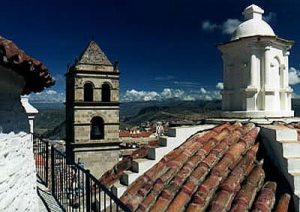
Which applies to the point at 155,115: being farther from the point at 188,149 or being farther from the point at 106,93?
the point at 188,149

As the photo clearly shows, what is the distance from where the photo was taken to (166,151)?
23.5ft

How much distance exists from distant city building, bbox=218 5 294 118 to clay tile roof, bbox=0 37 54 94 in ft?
16.8

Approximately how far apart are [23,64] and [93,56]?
2136 cm

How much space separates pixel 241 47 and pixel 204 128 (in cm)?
219

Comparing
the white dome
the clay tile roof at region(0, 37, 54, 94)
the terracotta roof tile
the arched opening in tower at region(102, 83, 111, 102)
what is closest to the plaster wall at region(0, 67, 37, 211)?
the clay tile roof at region(0, 37, 54, 94)

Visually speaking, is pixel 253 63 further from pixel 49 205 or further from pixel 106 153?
pixel 106 153

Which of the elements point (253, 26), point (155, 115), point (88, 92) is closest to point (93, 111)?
point (88, 92)

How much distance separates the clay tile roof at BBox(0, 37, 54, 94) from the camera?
315cm

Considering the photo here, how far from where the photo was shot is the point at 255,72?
8.26 meters

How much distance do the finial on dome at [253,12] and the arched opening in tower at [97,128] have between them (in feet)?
54.4

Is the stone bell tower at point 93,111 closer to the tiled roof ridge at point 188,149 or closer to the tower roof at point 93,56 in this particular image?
the tower roof at point 93,56

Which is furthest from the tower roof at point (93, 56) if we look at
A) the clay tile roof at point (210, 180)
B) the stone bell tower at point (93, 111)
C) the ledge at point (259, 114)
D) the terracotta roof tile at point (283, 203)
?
the terracotta roof tile at point (283, 203)

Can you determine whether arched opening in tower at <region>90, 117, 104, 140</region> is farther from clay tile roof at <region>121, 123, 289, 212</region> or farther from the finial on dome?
clay tile roof at <region>121, 123, 289, 212</region>

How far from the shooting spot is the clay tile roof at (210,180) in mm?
5520
